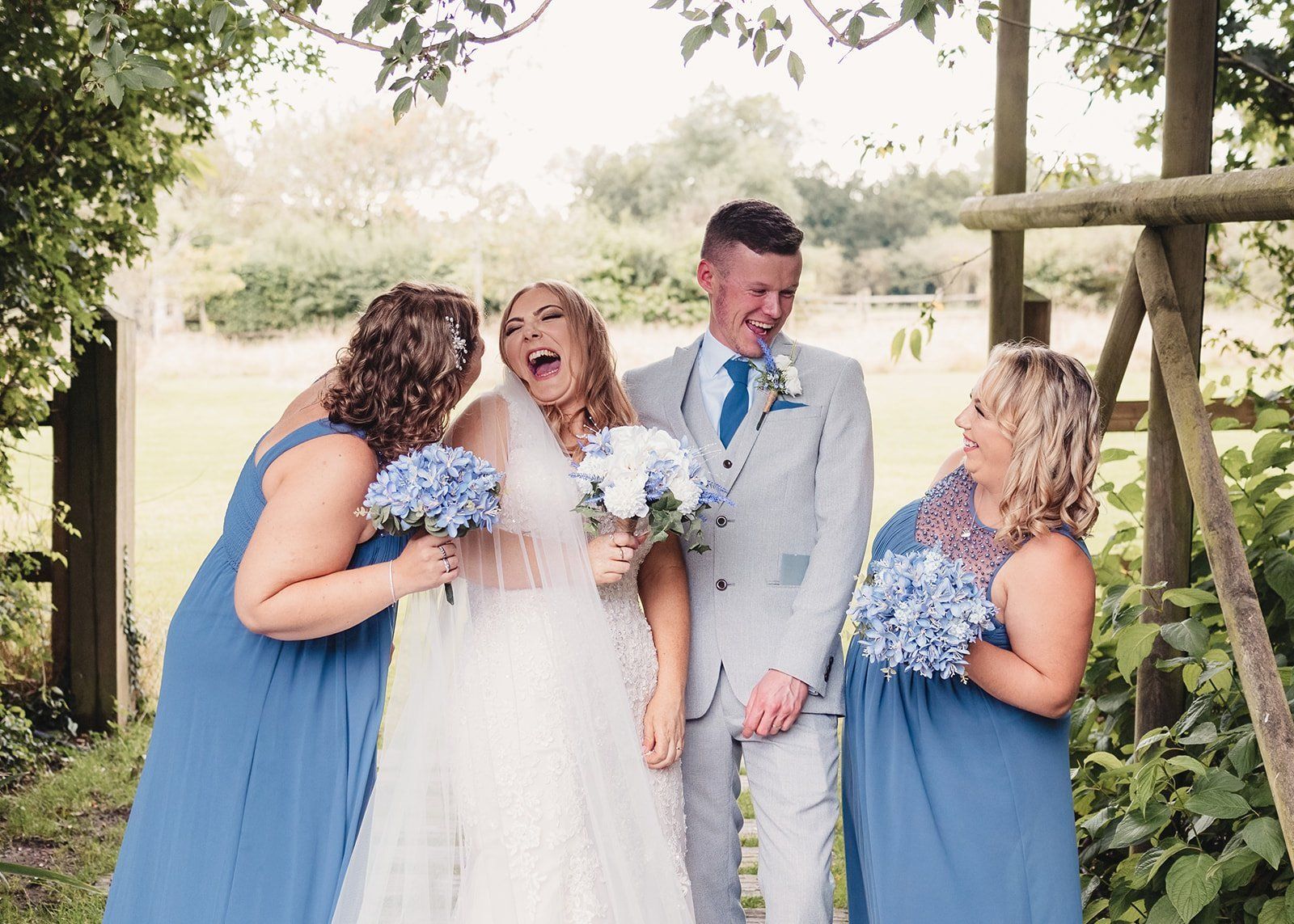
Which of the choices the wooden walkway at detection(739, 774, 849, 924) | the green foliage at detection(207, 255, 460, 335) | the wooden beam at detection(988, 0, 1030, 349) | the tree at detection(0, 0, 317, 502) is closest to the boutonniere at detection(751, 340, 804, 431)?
the wooden beam at detection(988, 0, 1030, 349)

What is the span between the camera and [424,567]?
2445 millimetres

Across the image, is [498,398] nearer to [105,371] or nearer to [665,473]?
[665,473]

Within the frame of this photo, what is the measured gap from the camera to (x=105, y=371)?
5242mm

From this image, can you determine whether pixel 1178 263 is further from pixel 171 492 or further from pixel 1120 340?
pixel 171 492

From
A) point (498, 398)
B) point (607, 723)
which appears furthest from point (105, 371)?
point (607, 723)

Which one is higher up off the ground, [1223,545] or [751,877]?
[1223,545]

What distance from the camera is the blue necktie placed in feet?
9.82

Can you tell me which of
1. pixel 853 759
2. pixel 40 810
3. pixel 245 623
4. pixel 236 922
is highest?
pixel 245 623

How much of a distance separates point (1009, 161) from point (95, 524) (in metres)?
3.98

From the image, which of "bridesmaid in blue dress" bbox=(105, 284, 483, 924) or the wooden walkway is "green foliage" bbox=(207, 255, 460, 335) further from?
"bridesmaid in blue dress" bbox=(105, 284, 483, 924)

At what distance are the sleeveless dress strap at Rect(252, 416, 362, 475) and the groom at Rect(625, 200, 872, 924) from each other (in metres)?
0.80

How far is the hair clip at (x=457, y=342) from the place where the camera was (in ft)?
8.57

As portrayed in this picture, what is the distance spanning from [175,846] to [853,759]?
1487mm

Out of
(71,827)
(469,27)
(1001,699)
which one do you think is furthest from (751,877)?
(469,27)
